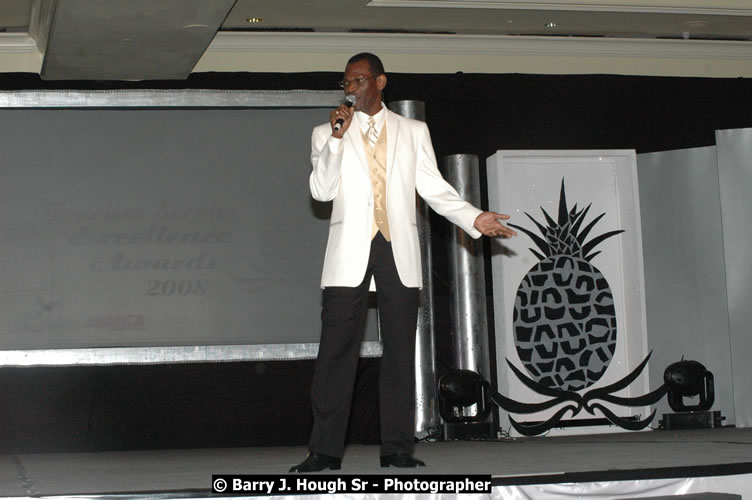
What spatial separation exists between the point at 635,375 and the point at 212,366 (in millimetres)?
2540

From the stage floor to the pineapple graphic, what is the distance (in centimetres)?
50

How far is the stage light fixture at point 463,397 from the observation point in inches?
205

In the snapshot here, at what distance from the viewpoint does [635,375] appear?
5.86m

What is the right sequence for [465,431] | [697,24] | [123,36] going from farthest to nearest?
1. [697,24]
2. [465,431]
3. [123,36]

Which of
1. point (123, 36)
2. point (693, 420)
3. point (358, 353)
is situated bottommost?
point (693, 420)

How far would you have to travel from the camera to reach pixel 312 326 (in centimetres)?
540

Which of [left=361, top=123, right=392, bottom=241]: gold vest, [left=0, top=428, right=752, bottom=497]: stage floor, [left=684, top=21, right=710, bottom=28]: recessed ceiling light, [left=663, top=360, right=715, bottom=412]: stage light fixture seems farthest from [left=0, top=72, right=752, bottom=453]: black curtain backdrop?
[left=361, top=123, right=392, bottom=241]: gold vest

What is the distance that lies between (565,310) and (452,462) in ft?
7.81

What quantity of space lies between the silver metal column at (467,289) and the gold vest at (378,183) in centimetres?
220

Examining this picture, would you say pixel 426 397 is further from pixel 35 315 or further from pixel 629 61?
pixel 629 61

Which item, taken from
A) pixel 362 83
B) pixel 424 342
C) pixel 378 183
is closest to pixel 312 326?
pixel 424 342

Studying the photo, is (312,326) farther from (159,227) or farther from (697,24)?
(697,24)

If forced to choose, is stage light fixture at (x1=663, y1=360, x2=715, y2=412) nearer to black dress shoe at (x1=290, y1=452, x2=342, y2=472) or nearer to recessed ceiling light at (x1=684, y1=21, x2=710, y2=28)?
recessed ceiling light at (x1=684, y1=21, x2=710, y2=28)

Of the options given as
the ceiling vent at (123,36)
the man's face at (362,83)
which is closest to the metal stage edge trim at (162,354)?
the ceiling vent at (123,36)
